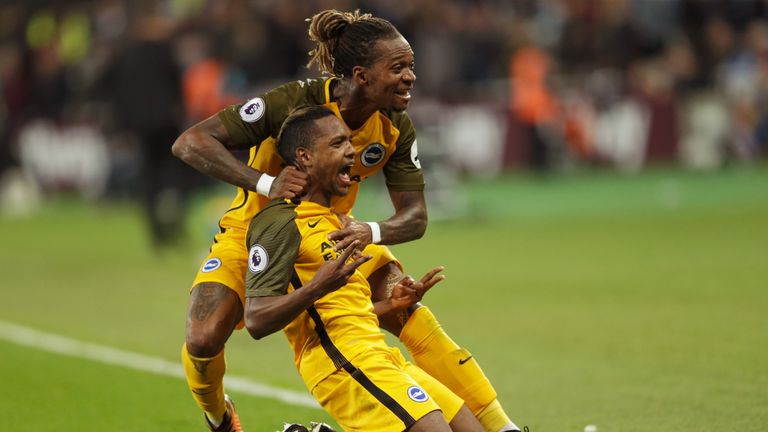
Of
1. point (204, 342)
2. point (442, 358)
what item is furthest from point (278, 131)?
point (442, 358)

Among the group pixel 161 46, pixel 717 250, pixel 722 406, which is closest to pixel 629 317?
pixel 722 406

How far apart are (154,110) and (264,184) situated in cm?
955

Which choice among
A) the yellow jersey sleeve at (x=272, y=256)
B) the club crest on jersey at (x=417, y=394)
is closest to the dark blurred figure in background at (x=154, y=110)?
the yellow jersey sleeve at (x=272, y=256)

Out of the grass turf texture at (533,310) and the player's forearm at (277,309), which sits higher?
the player's forearm at (277,309)

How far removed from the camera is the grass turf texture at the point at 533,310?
7383mm

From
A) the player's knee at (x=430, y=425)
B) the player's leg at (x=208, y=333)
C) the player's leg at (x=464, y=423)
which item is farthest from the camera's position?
the player's leg at (x=208, y=333)

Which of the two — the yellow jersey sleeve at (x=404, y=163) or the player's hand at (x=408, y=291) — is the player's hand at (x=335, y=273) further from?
the yellow jersey sleeve at (x=404, y=163)

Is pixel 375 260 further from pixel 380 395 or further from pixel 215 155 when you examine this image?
pixel 380 395

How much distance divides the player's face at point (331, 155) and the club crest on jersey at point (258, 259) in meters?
0.45

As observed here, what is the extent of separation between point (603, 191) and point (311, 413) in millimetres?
14006

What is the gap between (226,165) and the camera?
20.7 ft

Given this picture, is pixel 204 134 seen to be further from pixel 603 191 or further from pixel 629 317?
pixel 603 191

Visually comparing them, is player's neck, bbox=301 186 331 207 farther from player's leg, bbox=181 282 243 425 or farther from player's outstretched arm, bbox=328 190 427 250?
player's leg, bbox=181 282 243 425

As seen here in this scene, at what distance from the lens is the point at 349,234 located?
5793 mm
